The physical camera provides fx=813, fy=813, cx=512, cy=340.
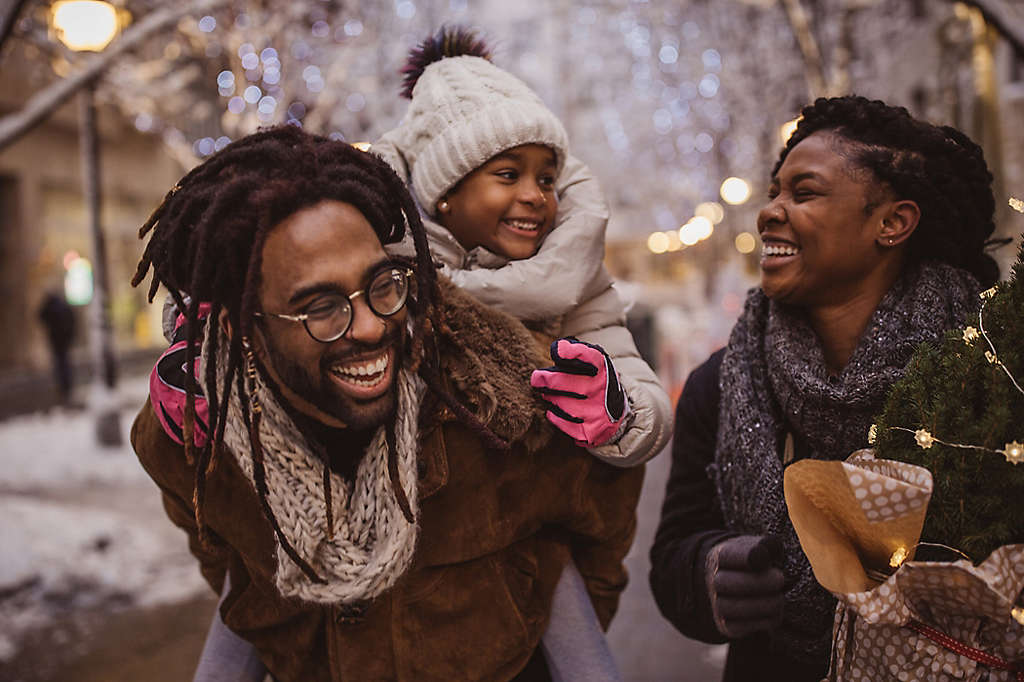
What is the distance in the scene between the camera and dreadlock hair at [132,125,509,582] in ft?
5.28

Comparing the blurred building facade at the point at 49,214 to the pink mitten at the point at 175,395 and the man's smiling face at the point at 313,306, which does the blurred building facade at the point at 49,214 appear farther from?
the man's smiling face at the point at 313,306

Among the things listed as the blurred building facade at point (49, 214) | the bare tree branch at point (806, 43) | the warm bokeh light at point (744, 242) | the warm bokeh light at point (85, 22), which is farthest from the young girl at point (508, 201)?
the warm bokeh light at point (744, 242)

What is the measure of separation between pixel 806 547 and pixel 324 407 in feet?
3.16

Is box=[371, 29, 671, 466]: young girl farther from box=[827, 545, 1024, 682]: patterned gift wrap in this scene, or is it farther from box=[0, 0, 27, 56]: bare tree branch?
box=[0, 0, 27, 56]: bare tree branch

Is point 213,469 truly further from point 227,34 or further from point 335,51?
point 335,51

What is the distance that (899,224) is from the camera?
78.8 inches

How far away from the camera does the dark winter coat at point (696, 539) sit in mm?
2008

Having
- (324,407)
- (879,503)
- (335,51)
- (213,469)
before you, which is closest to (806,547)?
(879,503)

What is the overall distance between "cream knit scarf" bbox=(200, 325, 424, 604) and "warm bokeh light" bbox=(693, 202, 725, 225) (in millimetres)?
23105

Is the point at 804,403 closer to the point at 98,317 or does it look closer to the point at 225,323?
the point at 225,323

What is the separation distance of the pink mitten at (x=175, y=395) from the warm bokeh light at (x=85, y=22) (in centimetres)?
557

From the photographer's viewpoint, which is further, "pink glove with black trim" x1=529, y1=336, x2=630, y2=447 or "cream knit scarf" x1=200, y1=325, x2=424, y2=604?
"pink glove with black trim" x1=529, y1=336, x2=630, y2=447

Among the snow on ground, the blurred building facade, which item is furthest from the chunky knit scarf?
the blurred building facade

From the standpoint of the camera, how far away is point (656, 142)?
98.4 feet
